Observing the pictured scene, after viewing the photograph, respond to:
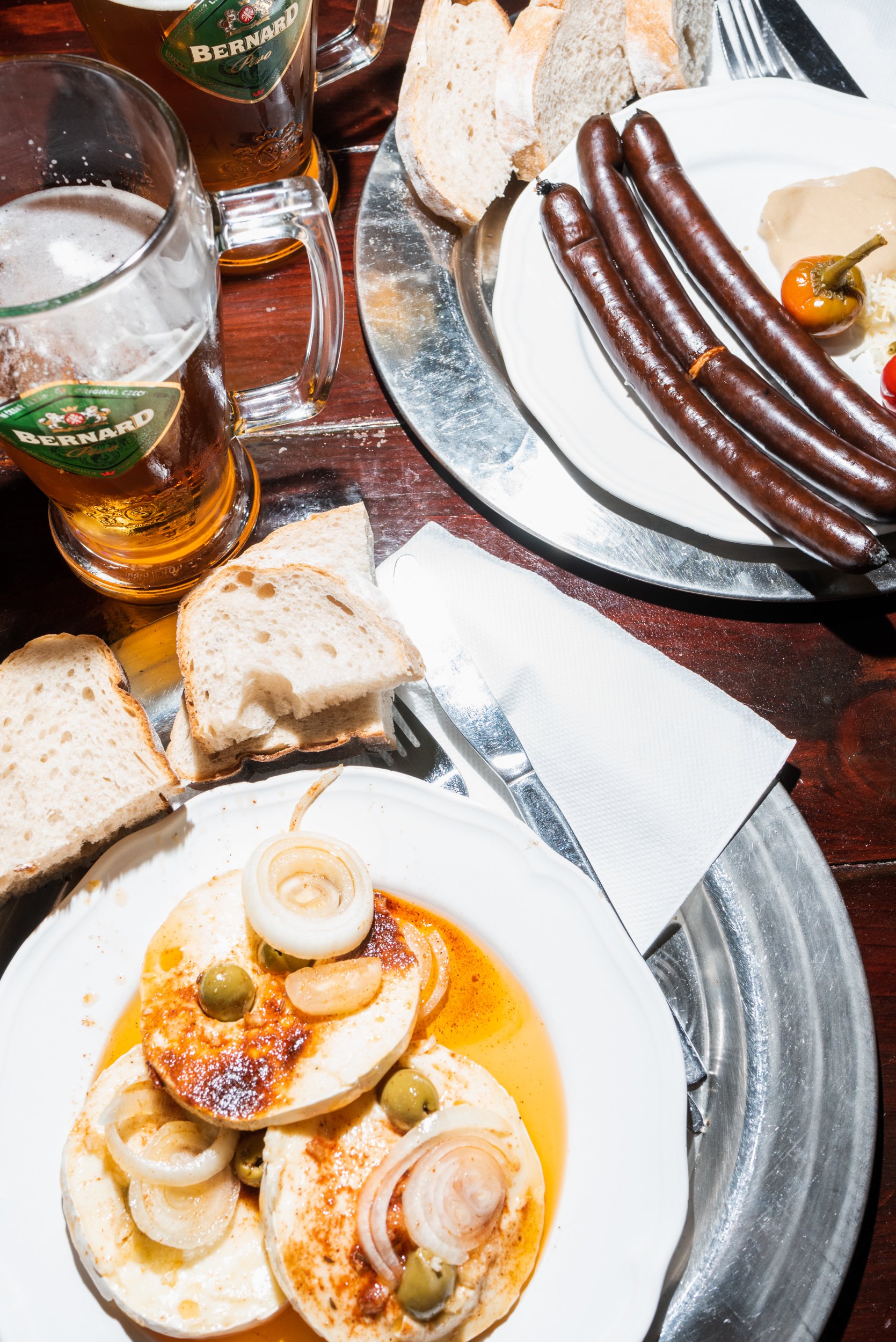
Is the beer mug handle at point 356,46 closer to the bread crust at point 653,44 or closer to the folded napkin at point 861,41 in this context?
the bread crust at point 653,44

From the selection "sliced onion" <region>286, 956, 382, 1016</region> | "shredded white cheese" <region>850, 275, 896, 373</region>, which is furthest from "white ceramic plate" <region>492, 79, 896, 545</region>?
"sliced onion" <region>286, 956, 382, 1016</region>

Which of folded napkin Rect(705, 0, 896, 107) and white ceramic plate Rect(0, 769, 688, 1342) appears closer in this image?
white ceramic plate Rect(0, 769, 688, 1342)

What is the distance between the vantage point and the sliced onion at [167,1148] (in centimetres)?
145

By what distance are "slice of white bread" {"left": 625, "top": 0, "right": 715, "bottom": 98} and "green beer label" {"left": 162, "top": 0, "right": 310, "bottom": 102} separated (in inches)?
39.8

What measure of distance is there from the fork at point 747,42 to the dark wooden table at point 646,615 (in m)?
1.22

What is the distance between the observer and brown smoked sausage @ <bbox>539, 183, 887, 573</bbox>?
191cm

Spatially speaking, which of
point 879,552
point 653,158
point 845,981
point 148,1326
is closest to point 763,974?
point 845,981

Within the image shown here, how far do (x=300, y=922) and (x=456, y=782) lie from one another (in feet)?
1.57

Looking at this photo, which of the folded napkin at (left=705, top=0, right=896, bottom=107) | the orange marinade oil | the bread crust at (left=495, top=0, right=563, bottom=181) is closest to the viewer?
the orange marinade oil

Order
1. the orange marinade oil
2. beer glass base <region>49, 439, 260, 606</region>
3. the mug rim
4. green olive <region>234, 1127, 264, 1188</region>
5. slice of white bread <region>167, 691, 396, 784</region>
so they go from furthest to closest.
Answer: beer glass base <region>49, 439, 260, 606</region>
slice of white bread <region>167, 691, 396, 784</region>
the orange marinade oil
green olive <region>234, 1127, 264, 1188</region>
the mug rim

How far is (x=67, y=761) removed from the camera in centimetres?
178

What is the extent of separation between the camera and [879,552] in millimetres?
1877

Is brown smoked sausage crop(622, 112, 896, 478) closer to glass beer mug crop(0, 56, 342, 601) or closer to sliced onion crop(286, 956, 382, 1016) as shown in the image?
glass beer mug crop(0, 56, 342, 601)

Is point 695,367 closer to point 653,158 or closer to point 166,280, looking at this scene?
point 653,158
